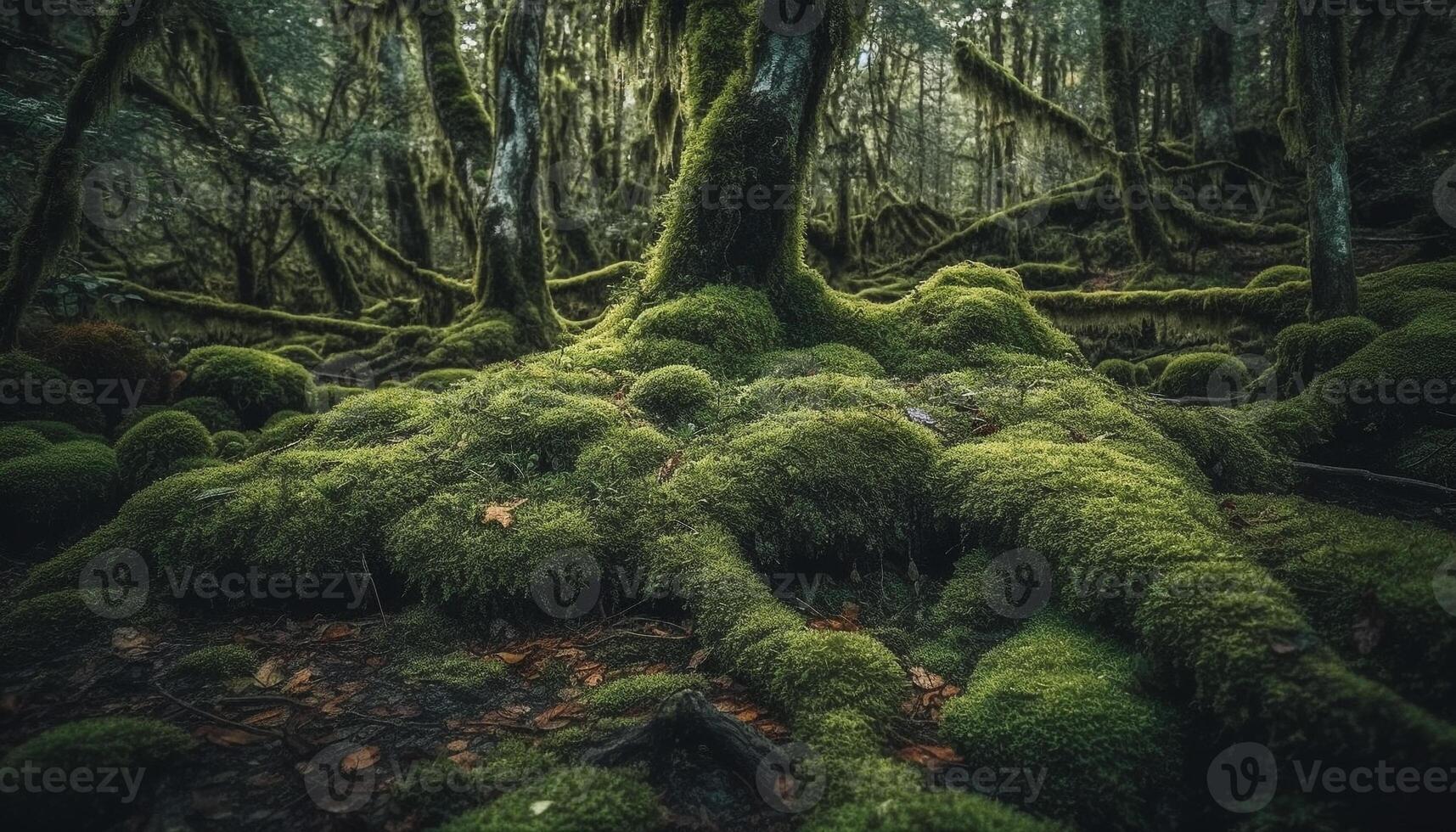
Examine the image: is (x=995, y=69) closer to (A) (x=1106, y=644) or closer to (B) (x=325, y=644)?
(A) (x=1106, y=644)

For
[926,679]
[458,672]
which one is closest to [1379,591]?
[926,679]

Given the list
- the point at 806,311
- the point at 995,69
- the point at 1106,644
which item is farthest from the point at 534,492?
the point at 995,69

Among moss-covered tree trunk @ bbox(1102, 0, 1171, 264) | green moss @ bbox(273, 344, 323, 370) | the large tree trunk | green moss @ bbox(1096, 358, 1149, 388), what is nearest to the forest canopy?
green moss @ bbox(273, 344, 323, 370)

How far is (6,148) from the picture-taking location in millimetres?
9586

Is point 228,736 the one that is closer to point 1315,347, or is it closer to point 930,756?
point 930,756

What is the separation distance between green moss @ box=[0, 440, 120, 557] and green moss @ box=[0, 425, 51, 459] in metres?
0.10

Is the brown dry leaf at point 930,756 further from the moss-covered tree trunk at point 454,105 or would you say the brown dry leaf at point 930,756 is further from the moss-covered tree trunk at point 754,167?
the moss-covered tree trunk at point 454,105

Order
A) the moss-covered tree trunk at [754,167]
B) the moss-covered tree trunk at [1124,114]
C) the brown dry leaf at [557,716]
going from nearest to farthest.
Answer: the brown dry leaf at [557,716], the moss-covered tree trunk at [754,167], the moss-covered tree trunk at [1124,114]

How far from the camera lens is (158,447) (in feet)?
20.7

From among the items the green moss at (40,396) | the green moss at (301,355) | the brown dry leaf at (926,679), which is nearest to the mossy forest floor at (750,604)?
the brown dry leaf at (926,679)

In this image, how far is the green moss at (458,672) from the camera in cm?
296

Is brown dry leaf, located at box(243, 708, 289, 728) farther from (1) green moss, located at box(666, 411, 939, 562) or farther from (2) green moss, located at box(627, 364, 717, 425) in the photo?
(2) green moss, located at box(627, 364, 717, 425)

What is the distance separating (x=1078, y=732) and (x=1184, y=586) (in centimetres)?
74

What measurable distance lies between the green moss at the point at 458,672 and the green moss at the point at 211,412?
679cm
